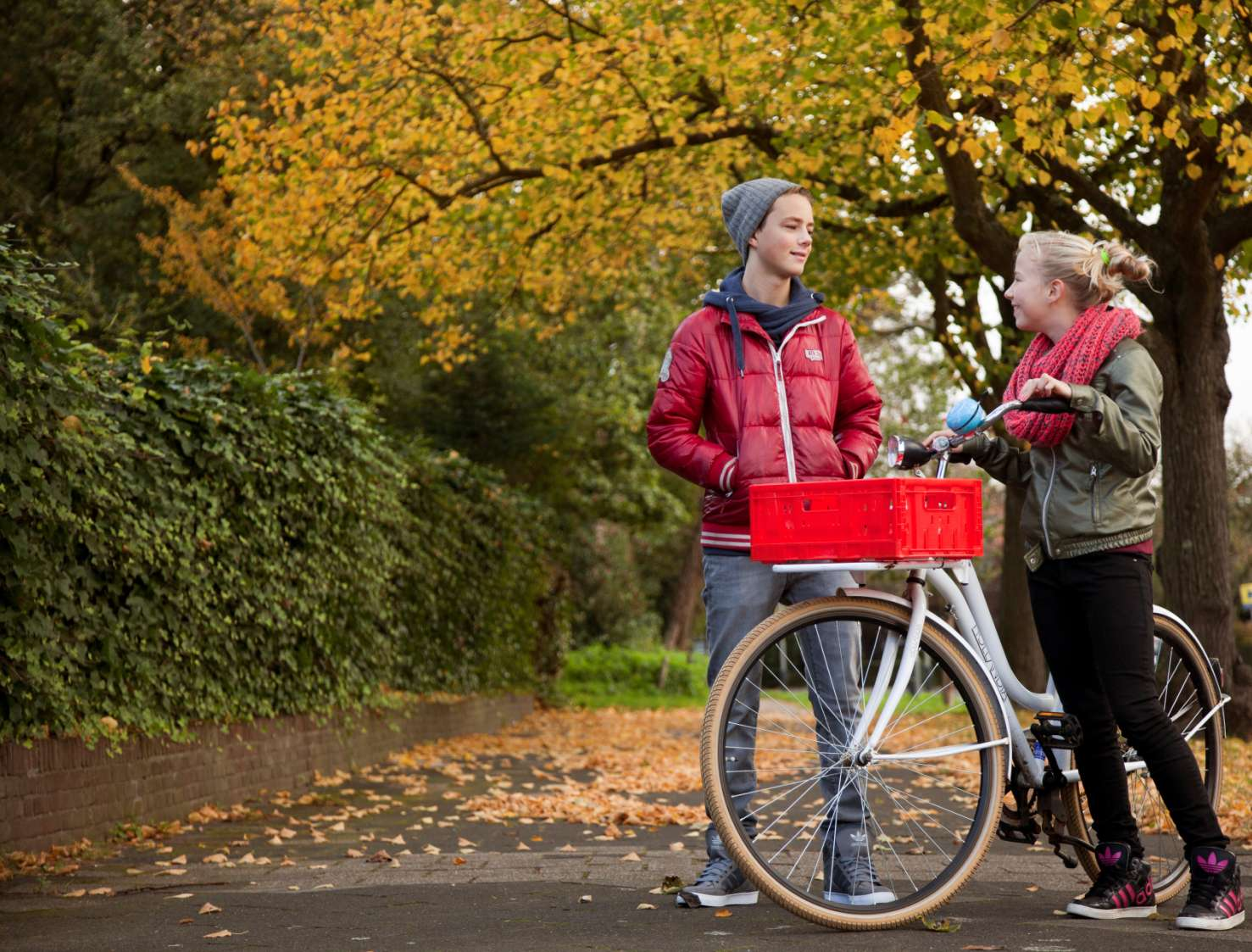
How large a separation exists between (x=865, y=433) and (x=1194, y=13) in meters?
6.14

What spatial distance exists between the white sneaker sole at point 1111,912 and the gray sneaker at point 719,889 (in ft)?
3.24

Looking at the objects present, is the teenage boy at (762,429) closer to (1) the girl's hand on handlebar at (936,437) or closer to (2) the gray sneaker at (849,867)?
(2) the gray sneaker at (849,867)

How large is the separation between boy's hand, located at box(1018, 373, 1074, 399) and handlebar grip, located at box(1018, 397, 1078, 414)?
0.02 metres

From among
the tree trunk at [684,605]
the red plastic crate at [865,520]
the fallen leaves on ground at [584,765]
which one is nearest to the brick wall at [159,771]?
the fallen leaves on ground at [584,765]

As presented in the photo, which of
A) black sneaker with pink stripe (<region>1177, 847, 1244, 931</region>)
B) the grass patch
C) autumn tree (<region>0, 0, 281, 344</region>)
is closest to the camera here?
black sneaker with pink stripe (<region>1177, 847, 1244, 931</region>)

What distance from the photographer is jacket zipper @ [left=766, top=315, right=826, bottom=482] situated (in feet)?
15.3

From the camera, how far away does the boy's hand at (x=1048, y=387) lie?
4242 mm

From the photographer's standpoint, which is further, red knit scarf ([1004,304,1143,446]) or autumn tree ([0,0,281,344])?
autumn tree ([0,0,281,344])

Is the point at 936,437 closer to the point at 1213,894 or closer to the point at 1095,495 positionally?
the point at 1095,495

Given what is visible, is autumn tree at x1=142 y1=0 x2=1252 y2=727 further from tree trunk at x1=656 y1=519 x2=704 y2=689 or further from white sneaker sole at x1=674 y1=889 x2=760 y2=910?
tree trunk at x1=656 y1=519 x2=704 y2=689

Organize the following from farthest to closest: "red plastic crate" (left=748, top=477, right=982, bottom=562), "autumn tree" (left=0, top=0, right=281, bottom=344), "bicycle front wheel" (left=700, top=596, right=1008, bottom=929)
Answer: "autumn tree" (left=0, top=0, right=281, bottom=344) → "bicycle front wheel" (left=700, top=596, right=1008, bottom=929) → "red plastic crate" (left=748, top=477, right=982, bottom=562)

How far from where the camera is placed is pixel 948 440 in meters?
4.47

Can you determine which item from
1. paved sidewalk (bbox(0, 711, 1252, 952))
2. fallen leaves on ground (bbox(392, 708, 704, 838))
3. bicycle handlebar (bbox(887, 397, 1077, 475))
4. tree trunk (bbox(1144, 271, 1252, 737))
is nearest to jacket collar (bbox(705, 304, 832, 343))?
bicycle handlebar (bbox(887, 397, 1077, 475))

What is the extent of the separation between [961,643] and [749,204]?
1564 millimetres
